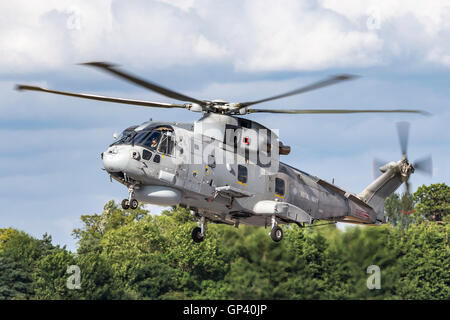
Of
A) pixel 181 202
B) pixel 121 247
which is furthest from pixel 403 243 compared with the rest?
pixel 121 247

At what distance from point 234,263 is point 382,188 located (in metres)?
8.93

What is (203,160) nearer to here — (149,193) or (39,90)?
(149,193)

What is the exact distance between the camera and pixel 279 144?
36.6 metres

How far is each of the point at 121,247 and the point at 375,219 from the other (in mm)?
37286

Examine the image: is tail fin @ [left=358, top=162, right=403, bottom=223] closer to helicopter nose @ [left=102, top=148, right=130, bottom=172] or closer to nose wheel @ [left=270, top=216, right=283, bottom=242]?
nose wheel @ [left=270, top=216, right=283, bottom=242]

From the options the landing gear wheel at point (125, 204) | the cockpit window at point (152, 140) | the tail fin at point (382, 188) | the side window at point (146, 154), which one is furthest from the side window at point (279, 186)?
the landing gear wheel at point (125, 204)

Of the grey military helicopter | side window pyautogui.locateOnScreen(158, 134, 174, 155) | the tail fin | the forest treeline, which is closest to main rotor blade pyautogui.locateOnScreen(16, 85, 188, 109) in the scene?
the grey military helicopter

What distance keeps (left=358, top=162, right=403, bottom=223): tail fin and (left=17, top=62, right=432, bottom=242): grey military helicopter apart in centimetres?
250

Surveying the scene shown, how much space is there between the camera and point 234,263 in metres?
41.0

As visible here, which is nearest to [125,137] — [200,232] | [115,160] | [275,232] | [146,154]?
[146,154]

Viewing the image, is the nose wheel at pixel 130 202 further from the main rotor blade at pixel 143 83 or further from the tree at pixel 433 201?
the tree at pixel 433 201

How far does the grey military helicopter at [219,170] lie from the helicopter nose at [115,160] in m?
0.03

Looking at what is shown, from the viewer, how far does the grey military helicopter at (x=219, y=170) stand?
32250 mm

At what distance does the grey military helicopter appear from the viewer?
3225cm
